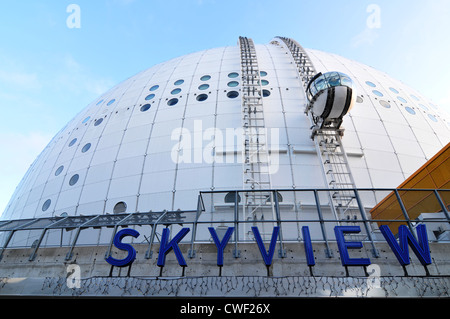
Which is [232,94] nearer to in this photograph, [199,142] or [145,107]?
[199,142]

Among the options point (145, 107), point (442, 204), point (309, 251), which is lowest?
point (309, 251)

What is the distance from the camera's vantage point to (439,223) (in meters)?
9.48

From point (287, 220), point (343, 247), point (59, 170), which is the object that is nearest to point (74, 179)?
point (59, 170)

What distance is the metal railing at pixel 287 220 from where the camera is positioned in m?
8.97

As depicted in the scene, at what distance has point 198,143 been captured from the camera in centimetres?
1553

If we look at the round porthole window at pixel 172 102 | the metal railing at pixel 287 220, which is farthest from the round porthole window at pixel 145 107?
the metal railing at pixel 287 220

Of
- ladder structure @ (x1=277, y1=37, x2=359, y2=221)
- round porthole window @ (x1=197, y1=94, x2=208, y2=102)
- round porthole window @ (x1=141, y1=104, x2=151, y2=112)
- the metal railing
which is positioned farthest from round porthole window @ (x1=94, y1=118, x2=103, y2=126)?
ladder structure @ (x1=277, y1=37, x2=359, y2=221)

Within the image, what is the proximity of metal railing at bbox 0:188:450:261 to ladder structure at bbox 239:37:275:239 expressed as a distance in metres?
0.35

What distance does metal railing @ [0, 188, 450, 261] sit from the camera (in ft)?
29.4

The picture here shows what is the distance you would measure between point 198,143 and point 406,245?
10.3 metres

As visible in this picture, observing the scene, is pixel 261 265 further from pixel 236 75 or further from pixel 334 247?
pixel 236 75

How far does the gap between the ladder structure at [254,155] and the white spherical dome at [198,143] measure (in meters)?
0.43
